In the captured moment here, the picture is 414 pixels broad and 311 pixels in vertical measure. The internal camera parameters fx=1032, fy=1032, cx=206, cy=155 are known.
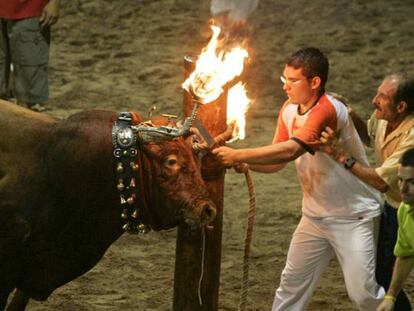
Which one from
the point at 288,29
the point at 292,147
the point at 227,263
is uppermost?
the point at 288,29

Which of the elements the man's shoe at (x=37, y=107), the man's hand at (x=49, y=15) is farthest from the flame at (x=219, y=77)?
the man's shoe at (x=37, y=107)

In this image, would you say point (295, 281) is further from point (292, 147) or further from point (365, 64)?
point (365, 64)

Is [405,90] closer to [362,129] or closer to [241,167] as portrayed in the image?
[362,129]

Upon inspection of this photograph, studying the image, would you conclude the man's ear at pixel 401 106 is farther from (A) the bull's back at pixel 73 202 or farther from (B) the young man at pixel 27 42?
(B) the young man at pixel 27 42

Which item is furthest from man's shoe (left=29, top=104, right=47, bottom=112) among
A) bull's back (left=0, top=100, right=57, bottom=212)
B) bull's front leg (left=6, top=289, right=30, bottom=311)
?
bull's back (left=0, top=100, right=57, bottom=212)

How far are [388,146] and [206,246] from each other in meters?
1.30

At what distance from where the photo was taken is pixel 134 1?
48.8ft

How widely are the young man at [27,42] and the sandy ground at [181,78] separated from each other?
2.26 feet

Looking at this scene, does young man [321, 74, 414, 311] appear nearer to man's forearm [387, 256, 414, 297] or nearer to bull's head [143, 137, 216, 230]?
man's forearm [387, 256, 414, 297]

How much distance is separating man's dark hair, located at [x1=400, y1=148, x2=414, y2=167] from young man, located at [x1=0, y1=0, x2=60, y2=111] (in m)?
5.51

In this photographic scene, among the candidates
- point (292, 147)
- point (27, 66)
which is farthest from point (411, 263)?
point (27, 66)

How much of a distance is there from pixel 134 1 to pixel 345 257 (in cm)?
959

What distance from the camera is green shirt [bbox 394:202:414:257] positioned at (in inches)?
217

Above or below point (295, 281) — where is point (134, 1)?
above
